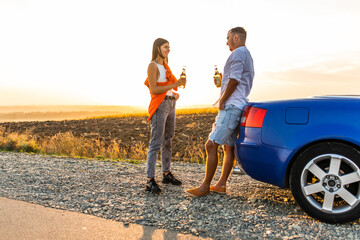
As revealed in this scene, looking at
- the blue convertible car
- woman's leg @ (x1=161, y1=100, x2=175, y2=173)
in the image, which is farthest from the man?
woman's leg @ (x1=161, y1=100, x2=175, y2=173)

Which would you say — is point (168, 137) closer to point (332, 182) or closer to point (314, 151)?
point (314, 151)

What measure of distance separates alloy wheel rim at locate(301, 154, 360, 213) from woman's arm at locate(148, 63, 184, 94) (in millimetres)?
2188

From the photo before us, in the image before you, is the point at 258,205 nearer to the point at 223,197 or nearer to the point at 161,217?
the point at 223,197

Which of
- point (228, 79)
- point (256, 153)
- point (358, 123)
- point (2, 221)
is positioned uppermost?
point (228, 79)

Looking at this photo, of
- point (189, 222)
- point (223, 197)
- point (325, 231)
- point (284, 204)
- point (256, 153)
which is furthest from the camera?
point (223, 197)

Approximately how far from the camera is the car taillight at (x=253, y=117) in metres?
4.24

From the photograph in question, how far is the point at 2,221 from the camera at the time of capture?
395 cm

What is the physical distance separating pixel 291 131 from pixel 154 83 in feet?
6.97

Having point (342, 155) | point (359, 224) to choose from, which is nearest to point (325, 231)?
point (359, 224)

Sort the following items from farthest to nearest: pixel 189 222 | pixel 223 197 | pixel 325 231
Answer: pixel 223 197, pixel 189 222, pixel 325 231

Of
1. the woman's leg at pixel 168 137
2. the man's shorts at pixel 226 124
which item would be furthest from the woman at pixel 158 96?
the man's shorts at pixel 226 124

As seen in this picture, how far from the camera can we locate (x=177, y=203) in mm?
4551

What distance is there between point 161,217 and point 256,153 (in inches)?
54.4

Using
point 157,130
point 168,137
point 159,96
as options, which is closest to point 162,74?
point 159,96
